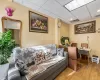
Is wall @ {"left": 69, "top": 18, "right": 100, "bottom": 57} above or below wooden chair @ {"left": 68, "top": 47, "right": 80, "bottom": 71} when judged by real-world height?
above

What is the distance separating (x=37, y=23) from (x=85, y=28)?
3.03 m

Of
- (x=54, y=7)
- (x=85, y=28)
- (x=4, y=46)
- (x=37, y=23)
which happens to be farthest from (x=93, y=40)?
(x=4, y=46)

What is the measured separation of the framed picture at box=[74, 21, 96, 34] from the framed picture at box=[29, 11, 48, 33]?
2.42m

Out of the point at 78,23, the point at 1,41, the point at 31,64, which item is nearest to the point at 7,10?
the point at 1,41

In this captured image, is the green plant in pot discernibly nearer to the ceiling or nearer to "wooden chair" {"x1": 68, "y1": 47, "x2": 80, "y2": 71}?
the ceiling

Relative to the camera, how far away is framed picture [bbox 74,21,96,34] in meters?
3.76

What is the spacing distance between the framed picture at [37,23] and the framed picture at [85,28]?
242 centimetres

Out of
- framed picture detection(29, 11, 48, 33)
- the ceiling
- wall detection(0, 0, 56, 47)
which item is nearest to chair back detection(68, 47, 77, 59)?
wall detection(0, 0, 56, 47)

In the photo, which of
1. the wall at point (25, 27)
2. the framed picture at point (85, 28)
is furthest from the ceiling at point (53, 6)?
the framed picture at point (85, 28)

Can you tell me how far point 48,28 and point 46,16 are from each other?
0.57m

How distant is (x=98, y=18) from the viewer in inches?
142

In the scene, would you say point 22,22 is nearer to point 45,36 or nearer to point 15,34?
point 15,34

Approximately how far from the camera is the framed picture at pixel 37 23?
2.49m

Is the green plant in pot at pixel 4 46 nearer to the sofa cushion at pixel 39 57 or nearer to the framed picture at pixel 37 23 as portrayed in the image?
the sofa cushion at pixel 39 57
